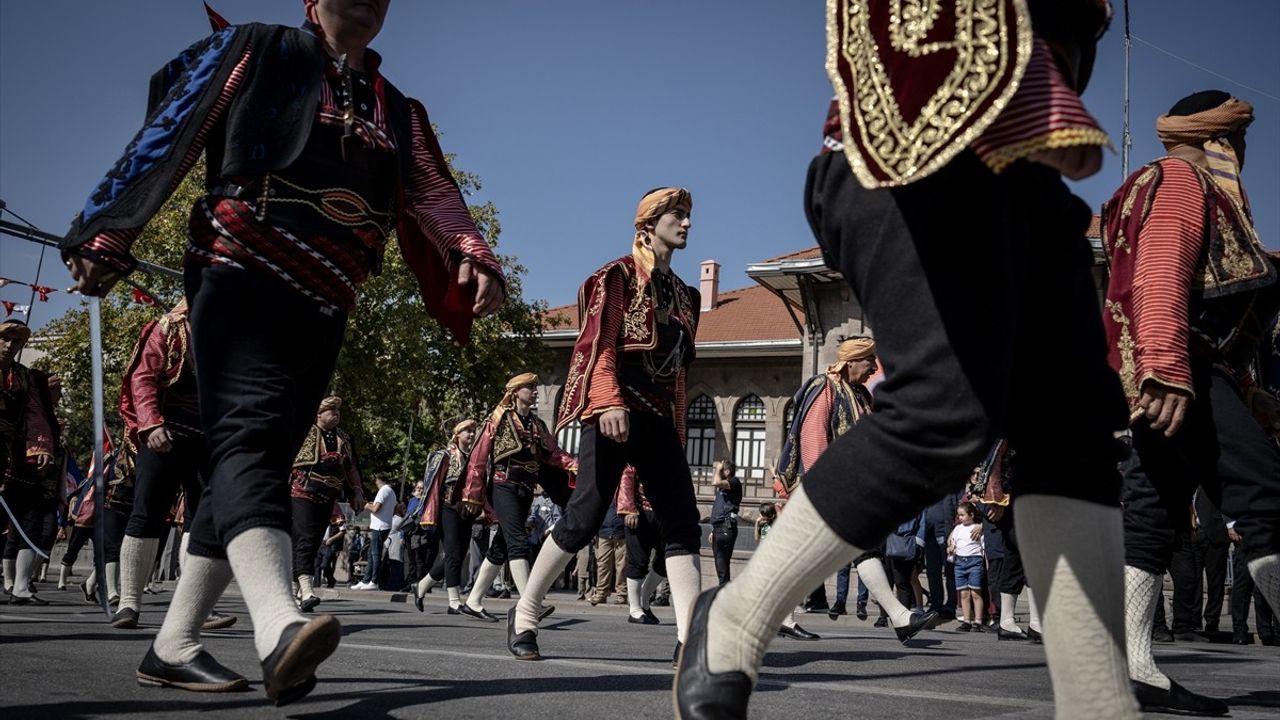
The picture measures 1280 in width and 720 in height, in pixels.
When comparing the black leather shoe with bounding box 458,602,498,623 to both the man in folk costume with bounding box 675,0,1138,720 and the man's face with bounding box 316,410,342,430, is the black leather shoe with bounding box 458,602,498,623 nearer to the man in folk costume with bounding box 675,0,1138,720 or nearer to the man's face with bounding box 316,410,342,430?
the man's face with bounding box 316,410,342,430

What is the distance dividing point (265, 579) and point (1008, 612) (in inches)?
378

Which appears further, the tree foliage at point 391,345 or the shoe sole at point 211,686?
the tree foliage at point 391,345

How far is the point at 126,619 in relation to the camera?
6.56m

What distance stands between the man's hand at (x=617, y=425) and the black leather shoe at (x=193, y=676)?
233cm

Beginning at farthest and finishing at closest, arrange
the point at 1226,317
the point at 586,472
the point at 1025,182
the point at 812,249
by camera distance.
→ the point at 812,249
the point at 586,472
the point at 1226,317
the point at 1025,182

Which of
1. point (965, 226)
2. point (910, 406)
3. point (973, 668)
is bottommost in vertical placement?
point (973, 668)

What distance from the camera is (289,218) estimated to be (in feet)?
10.6

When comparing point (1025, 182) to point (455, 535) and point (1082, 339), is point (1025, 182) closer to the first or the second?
point (1082, 339)

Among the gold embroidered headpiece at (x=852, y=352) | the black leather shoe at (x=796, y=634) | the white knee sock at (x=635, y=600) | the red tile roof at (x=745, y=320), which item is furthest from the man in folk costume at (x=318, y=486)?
the red tile roof at (x=745, y=320)

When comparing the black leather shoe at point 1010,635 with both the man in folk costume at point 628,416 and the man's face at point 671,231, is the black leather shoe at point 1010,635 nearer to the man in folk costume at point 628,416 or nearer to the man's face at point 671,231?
the man in folk costume at point 628,416

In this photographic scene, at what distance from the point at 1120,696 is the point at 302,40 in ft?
9.13

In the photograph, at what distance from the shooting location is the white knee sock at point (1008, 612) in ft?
36.1

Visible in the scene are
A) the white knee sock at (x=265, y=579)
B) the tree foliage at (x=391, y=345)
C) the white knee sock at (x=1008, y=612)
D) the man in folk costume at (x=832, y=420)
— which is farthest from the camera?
the tree foliage at (x=391, y=345)

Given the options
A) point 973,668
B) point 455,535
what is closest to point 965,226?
point 973,668
